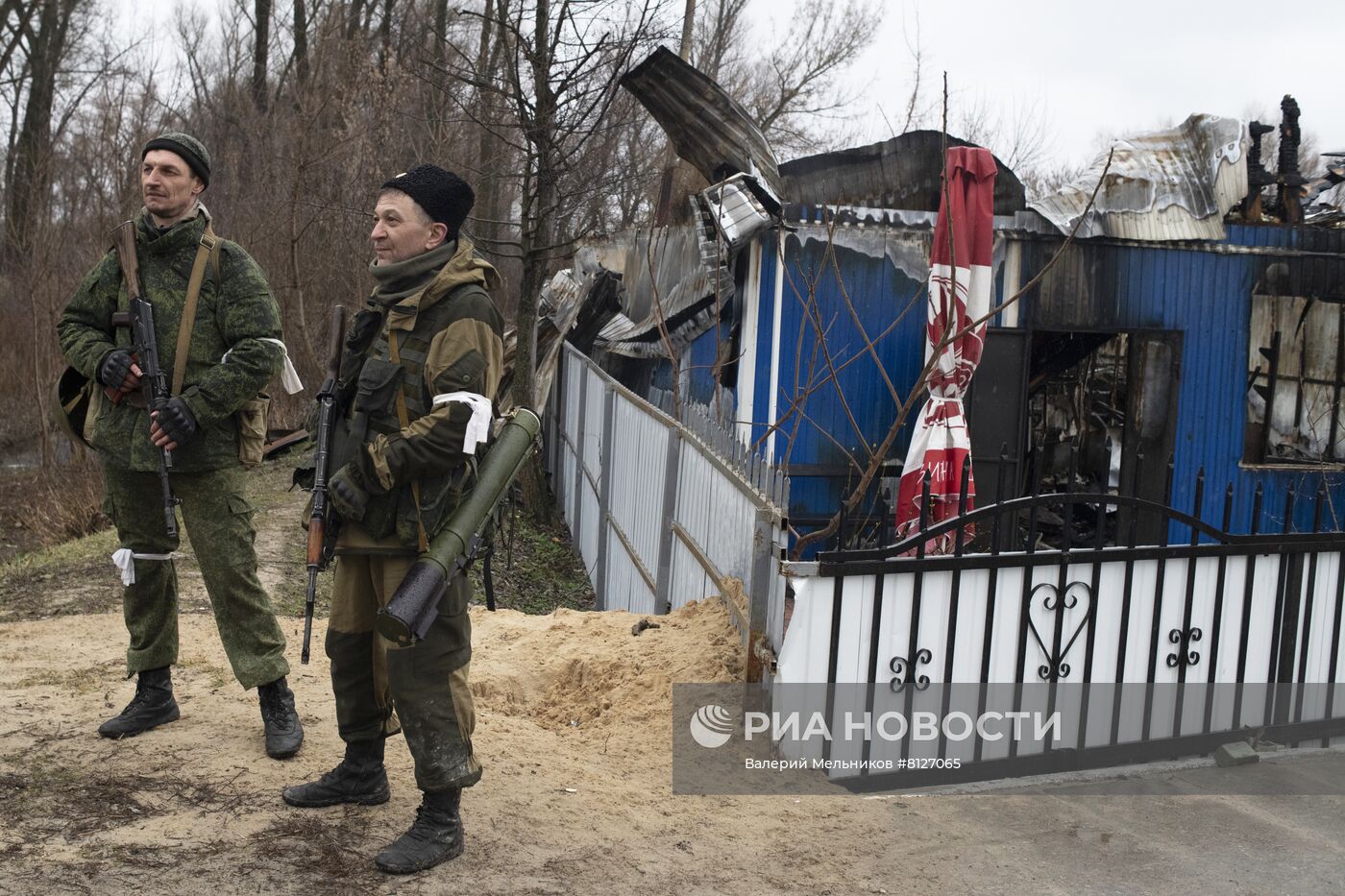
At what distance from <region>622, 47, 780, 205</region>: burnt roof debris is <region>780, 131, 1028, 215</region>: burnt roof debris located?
0.92ft

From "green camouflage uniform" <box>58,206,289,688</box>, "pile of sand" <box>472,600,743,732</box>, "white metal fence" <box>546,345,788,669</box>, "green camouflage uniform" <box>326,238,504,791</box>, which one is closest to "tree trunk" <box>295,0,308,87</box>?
"white metal fence" <box>546,345,788,669</box>

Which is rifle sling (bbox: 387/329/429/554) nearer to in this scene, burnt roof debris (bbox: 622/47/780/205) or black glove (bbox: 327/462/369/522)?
black glove (bbox: 327/462/369/522)

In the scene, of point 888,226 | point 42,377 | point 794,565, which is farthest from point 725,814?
point 42,377

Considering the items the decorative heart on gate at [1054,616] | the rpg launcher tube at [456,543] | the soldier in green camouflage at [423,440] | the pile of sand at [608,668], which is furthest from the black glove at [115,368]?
the decorative heart on gate at [1054,616]

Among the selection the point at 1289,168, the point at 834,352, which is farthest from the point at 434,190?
the point at 1289,168

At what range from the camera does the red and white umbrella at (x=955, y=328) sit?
7.70 meters

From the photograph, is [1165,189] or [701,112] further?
[701,112]

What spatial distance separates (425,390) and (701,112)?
5.93m

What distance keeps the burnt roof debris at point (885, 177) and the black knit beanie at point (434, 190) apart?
5.13 m

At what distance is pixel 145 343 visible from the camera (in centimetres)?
385

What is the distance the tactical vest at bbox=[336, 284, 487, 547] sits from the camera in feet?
10.6

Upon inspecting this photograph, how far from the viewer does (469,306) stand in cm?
326

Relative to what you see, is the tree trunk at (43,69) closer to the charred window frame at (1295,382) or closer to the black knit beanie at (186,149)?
the black knit beanie at (186,149)

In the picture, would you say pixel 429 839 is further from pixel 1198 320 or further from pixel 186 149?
pixel 1198 320
